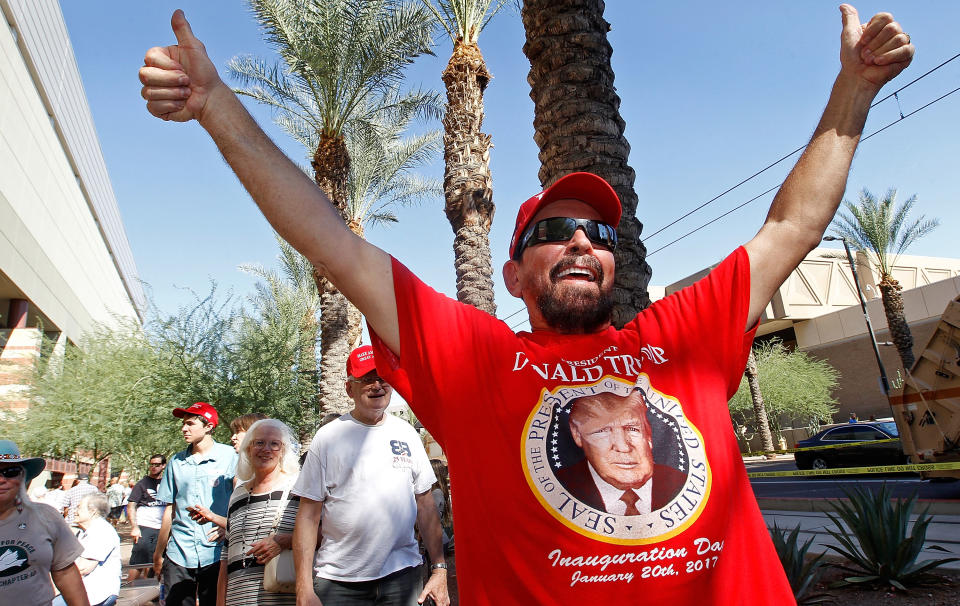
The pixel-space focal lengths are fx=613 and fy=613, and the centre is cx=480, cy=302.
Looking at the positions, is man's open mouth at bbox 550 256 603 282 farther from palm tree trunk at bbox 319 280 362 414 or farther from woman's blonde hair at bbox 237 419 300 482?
palm tree trunk at bbox 319 280 362 414

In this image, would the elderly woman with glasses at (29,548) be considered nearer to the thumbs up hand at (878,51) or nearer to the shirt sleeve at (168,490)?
the shirt sleeve at (168,490)

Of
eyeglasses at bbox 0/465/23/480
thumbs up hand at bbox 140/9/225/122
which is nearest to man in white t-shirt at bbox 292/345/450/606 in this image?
eyeglasses at bbox 0/465/23/480

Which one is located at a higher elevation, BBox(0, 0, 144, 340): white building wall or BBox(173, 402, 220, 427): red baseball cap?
BBox(0, 0, 144, 340): white building wall

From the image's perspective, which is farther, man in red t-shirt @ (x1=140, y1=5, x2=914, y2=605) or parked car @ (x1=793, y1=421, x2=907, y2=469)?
parked car @ (x1=793, y1=421, x2=907, y2=469)

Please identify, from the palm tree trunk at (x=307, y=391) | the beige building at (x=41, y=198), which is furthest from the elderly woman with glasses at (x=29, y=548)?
the beige building at (x=41, y=198)

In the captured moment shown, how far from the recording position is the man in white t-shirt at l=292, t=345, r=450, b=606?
3.40m

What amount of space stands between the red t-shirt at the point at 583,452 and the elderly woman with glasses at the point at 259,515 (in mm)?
2681

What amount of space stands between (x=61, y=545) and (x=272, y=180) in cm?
348

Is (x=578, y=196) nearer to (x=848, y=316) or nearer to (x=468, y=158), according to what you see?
(x=468, y=158)

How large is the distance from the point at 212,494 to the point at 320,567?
2407mm

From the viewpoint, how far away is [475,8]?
11.6 meters

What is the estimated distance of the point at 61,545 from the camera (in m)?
3.69

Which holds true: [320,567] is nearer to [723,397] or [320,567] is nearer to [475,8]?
[723,397]

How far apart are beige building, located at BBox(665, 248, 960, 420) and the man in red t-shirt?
3439 cm
